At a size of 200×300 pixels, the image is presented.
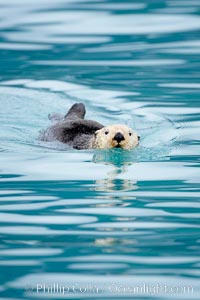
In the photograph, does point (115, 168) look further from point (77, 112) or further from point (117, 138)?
point (77, 112)

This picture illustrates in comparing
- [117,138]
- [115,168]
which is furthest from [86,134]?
[115,168]

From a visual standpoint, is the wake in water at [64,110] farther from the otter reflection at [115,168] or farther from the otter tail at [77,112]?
the otter tail at [77,112]

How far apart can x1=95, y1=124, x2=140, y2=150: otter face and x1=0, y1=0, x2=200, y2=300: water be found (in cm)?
10

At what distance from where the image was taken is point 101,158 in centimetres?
859

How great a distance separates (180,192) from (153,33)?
24.1ft

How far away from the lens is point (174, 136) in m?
9.52

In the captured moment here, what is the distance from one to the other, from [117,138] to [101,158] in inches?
12.6

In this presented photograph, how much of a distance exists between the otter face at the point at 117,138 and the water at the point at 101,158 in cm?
10

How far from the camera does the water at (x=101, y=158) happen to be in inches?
210

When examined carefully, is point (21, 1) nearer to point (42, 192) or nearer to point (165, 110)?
point (165, 110)

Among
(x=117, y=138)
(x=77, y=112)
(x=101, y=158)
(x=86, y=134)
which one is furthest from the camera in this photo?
(x=77, y=112)

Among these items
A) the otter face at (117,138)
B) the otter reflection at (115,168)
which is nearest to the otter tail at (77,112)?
the otter face at (117,138)

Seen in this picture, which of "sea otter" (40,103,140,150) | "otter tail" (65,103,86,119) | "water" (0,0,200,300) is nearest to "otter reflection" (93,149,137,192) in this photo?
"water" (0,0,200,300)

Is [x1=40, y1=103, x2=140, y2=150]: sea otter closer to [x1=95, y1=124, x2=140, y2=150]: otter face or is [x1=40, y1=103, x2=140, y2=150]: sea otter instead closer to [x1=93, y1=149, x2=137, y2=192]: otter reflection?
[x1=95, y1=124, x2=140, y2=150]: otter face
